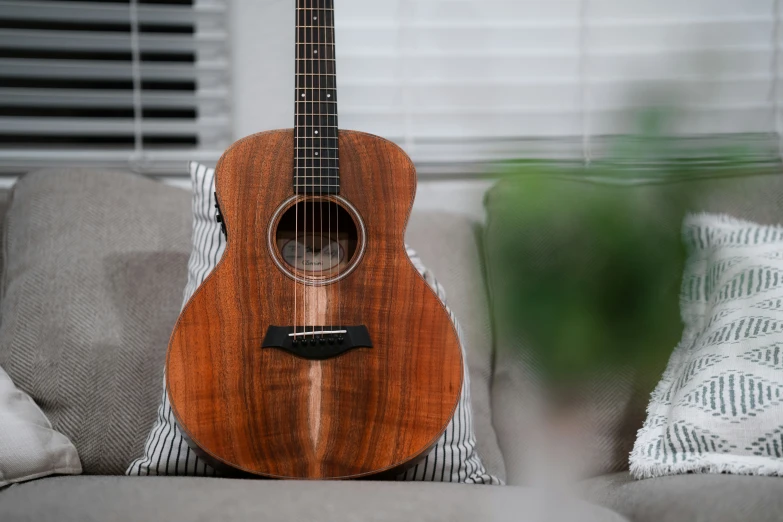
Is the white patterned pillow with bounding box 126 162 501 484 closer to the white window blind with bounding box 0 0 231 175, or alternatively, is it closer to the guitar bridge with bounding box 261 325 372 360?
the guitar bridge with bounding box 261 325 372 360

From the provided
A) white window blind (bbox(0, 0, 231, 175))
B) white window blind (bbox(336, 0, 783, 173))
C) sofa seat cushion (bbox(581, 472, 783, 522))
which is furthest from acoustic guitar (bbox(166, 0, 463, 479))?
white window blind (bbox(0, 0, 231, 175))

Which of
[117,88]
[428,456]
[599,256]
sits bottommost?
[428,456]

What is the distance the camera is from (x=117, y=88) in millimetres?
1739

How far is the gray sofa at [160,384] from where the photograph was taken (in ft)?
0.75

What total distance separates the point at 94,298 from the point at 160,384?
0.21 m

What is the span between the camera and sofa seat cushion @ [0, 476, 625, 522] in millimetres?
475

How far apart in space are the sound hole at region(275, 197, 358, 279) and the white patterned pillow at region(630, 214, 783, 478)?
1.80ft

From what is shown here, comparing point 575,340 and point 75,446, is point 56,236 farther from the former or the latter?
point 575,340

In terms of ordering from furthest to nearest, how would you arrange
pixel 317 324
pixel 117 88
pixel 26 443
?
pixel 117 88
pixel 26 443
pixel 317 324

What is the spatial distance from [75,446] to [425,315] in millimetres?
639

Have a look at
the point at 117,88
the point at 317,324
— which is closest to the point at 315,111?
the point at 317,324

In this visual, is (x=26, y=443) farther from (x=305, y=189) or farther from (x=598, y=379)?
(x=598, y=379)

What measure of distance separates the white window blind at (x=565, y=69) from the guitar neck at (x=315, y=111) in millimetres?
485

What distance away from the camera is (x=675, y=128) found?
0.21 metres
